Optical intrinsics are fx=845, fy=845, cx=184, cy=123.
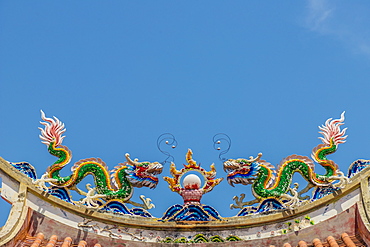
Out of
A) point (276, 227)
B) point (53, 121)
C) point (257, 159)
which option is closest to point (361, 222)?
point (276, 227)

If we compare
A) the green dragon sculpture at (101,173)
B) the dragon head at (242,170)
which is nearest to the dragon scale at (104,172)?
the green dragon sculpture at (101,173)

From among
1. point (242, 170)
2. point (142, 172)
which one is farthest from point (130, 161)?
point (242, 170)

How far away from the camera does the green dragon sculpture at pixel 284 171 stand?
17.4 metres

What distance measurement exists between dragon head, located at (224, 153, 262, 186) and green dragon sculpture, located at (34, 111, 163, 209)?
1.48 m

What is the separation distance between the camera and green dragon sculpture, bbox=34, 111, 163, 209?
57.2 ft

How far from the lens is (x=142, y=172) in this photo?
17719mm

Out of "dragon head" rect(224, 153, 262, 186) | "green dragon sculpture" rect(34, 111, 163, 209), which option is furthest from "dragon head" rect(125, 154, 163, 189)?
"dragon head" rect(224, 153, 262, 186)

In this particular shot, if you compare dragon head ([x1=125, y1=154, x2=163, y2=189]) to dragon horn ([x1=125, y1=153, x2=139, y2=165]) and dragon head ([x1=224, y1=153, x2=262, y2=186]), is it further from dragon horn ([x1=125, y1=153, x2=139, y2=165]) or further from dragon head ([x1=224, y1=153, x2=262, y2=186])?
dragon head ([x1=224, y1=153, x2=262, y2=186])

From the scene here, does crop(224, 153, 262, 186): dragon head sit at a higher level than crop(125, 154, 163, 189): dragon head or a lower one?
higher

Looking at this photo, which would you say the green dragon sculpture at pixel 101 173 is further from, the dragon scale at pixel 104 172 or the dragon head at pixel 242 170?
the dragon head at pixel 242 170

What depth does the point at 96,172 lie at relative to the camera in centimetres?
1778

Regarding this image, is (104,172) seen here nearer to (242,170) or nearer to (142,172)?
(142,172)

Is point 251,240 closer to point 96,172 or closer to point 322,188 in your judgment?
point 322,188

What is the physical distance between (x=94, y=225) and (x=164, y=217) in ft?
4.78
